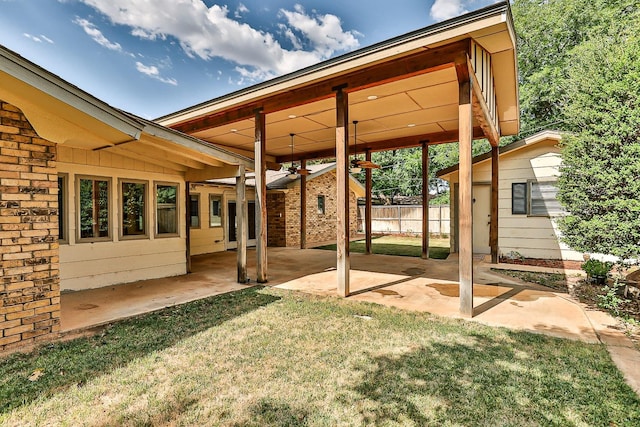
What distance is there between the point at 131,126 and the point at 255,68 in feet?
57.5

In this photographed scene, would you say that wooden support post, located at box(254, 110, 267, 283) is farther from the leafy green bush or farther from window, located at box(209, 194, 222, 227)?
the leafy green bush

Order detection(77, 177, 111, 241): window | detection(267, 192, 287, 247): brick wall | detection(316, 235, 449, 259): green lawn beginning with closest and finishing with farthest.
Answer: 1. detection(77, 177, 111, 241): window
2. detection(316, 235, 449, 259): green lawn
3. detection(267, 192, 287, 247): brick wall

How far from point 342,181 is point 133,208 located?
4513mm

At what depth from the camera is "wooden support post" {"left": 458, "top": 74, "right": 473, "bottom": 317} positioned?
164 inches

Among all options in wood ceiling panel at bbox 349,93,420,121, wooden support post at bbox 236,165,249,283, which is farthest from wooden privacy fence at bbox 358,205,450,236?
wooden support post at bbox 236,165,249,283

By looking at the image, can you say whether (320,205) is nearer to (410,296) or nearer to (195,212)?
(195,212)

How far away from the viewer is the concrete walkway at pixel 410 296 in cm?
375

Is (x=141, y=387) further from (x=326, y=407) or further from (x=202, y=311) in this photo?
(x=202, y=311)

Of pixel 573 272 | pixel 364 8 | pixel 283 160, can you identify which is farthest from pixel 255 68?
pixel 573 272

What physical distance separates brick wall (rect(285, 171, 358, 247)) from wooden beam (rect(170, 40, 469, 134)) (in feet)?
21.3

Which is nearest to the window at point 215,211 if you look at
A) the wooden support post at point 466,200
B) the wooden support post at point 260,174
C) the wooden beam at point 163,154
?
the wooden beam at point 163,154

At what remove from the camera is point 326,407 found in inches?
89.0

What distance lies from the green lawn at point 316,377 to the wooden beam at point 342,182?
1.32 m

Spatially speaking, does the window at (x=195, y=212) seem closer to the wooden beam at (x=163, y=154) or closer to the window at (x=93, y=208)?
the wooden beam at (x=163, y=154)
